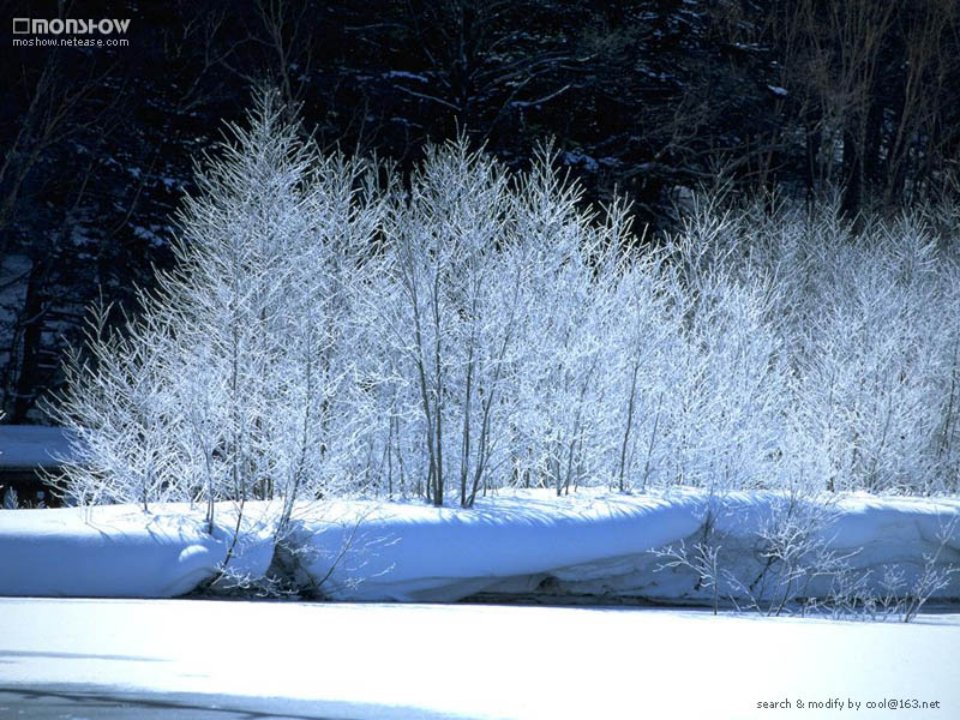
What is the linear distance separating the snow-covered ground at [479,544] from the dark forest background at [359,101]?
37.3ft

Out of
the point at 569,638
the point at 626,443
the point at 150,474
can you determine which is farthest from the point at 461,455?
the point at 569,638

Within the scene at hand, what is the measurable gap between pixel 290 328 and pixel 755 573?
6.25 metres

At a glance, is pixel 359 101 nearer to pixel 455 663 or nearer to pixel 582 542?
pixel 582 542

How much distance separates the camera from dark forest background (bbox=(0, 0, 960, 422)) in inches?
1120

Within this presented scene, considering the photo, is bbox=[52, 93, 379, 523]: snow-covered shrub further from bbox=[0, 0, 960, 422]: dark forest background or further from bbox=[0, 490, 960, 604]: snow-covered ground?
bbox=[0, 0, 960, 422]: dark forest background

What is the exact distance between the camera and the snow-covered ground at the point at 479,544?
13.2 meters

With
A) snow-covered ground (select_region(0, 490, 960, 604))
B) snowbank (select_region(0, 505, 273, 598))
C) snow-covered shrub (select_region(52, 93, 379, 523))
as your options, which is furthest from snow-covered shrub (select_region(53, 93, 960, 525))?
snowbank (select_region(0, 505, 273, 598))

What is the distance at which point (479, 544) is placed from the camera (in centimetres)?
1524

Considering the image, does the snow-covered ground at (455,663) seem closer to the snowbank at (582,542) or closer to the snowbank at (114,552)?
the snowbank at (114,552)

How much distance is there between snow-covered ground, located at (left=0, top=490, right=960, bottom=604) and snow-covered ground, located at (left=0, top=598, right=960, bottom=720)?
0.86 m

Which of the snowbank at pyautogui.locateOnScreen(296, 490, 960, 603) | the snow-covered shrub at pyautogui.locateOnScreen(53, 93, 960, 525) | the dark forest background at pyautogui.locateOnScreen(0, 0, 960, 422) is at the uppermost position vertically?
the dark forest background at pyautogui.locateOnScreen(0, 0, 960, 422)

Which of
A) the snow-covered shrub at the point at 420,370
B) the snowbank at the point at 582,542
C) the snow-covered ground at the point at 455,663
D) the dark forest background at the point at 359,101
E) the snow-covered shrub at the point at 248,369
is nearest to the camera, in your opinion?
the snow-covered ground at the point at 455,663

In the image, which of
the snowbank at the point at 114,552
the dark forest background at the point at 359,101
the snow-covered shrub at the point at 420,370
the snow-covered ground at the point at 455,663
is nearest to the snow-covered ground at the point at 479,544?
the snowbank at the point at 114,552

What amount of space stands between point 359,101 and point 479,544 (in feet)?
51.5
